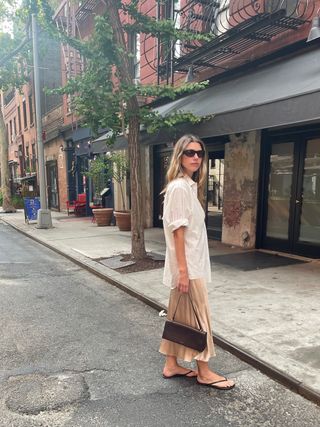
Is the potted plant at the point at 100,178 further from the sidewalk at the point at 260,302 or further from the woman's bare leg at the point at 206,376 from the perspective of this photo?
the woman's bare leg at the point at 206,376

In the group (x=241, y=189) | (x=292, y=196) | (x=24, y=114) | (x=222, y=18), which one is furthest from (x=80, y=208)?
(x=24, y=114)

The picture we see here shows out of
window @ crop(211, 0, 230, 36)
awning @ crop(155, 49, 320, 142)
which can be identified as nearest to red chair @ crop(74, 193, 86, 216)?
awning @ crop(155, 49, 320, 142)

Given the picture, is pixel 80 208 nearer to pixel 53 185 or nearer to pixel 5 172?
pixel 53 185

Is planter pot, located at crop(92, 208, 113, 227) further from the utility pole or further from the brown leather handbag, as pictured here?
the brown leather handbag

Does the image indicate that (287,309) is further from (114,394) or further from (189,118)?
(189,118)

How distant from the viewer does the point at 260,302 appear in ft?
15.0

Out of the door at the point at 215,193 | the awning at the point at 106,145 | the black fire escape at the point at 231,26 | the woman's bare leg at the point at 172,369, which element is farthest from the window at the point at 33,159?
the woman's bare leg at the point at 172,369

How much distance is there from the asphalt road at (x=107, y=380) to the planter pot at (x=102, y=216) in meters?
7.58

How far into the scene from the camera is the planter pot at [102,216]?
12.6 meters

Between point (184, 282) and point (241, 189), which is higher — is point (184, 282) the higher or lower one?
the lower one

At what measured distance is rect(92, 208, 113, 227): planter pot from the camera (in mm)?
12556

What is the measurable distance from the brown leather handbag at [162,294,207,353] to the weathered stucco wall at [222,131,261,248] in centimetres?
530

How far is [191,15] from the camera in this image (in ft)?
25.5

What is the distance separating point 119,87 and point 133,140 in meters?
0.97
